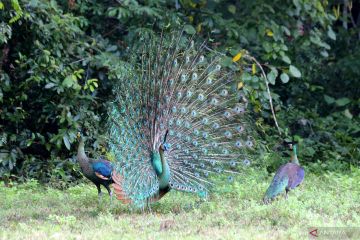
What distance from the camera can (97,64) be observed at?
35.9 feet

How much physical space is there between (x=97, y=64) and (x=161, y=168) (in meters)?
3.50

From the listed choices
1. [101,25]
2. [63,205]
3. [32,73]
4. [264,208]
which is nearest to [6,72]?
[32,73]

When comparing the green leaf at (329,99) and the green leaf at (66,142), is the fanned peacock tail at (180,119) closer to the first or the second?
the green leaf at (66,142)

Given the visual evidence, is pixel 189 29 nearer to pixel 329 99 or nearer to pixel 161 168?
pixel 161 168

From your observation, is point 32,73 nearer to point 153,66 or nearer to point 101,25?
point 101,25

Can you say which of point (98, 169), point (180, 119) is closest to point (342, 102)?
point (180, 119)

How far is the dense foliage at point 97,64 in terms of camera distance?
1059 cm

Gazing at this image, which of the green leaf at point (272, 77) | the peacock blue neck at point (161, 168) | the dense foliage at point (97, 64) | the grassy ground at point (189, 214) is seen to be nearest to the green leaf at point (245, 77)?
the dense foliage at point (97, 64)

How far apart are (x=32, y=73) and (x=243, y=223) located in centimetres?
462

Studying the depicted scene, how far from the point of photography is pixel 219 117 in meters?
8.40

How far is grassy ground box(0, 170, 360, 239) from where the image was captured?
665 cm

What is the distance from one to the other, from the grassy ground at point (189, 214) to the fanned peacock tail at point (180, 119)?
12.9 inches

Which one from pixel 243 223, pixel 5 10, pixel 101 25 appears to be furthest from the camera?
pixel 101 25

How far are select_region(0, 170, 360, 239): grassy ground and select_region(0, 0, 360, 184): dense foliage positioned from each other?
142 cm
